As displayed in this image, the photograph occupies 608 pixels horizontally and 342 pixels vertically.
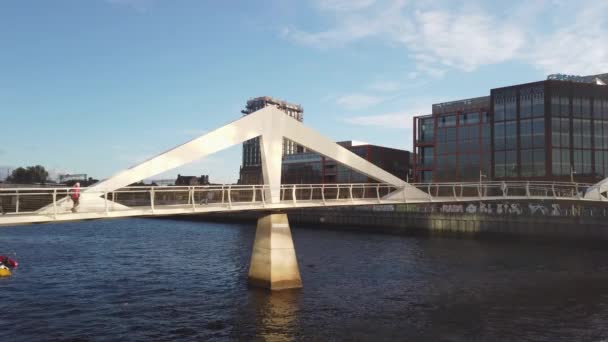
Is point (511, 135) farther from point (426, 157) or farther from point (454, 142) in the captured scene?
point (426, 157)

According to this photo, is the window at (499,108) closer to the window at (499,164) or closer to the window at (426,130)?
the window at (499,164)

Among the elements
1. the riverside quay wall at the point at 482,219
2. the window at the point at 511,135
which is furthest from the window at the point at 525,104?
the riverside quay wall at the point at 482,219

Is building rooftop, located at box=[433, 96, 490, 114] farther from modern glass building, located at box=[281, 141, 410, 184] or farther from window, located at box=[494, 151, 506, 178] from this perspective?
modern glass building, located at box=[281, 141, 410, 184]

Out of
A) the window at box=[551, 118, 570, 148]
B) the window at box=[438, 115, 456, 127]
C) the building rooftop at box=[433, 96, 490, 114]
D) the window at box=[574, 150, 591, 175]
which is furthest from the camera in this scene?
the window at box=[438, 115, 456, 127]

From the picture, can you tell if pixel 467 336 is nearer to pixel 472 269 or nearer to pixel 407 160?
pixel 472 269

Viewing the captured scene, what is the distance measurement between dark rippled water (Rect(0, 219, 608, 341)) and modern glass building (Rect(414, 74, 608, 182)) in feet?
118

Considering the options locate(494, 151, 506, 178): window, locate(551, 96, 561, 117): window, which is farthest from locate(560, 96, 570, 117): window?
locate(494, 151, 506, 178): window

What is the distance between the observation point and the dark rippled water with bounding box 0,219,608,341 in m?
21.1

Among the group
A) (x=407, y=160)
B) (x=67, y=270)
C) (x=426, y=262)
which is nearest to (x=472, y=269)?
Answer: (x=426, y=262)

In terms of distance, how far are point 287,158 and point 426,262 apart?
98.5 meters

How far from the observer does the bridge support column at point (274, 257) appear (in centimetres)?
2838

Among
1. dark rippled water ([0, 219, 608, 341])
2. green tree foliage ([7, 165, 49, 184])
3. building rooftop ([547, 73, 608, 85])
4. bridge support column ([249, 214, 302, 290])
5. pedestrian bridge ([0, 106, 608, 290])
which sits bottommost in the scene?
dark rippled water ([0, 219, 608, 341])

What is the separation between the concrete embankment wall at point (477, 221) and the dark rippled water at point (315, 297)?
24.4 ft

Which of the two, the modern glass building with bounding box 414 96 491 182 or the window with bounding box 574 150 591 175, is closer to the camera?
the window with bounding box 574 150 591 175
